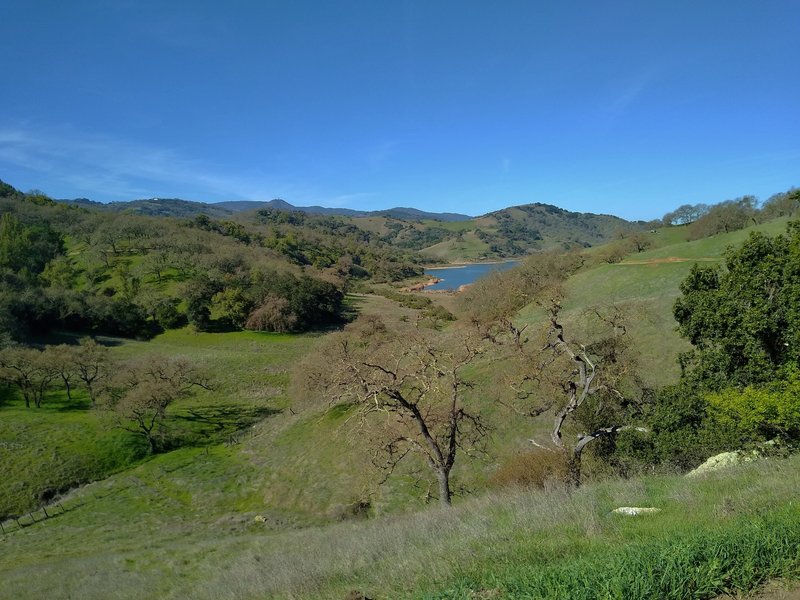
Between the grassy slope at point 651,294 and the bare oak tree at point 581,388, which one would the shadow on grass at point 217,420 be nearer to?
the grassy slope at point 651,294

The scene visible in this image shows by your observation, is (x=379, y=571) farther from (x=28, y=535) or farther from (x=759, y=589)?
(x=28, y=535)

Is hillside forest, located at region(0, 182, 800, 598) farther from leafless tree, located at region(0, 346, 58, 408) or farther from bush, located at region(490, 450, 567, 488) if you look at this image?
leafless tree, located at region(0, 346, 58, 408)

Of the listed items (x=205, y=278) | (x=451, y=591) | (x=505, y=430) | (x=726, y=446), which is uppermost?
(x=205, y=278)

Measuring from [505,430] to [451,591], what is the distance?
831 inches

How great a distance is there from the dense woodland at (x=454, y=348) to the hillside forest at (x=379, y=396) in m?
0.15

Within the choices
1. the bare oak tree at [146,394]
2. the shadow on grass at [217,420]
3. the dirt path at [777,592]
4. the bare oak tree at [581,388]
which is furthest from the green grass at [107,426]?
the dirt path at [777,592]

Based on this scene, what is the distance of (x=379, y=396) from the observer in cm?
2416

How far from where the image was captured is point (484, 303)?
69.1 m

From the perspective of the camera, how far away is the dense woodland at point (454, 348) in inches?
637

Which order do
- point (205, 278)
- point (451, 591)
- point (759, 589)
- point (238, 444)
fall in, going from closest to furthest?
point (759, 589) < point (451, 591) < point (238, 444) < point (205, 278)

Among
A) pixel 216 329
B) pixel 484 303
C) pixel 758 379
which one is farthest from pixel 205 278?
→ pixel 758 379

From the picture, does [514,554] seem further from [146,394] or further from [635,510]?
[146,394]

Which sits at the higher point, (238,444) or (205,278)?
(205,278)

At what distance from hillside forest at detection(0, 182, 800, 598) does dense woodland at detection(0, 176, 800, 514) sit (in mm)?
146
